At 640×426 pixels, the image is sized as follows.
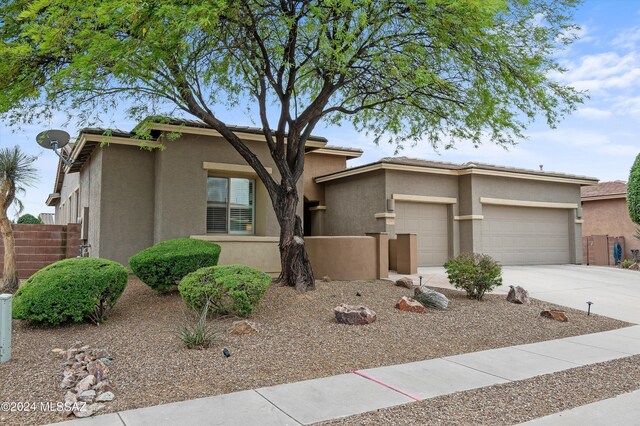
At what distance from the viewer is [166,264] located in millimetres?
9484

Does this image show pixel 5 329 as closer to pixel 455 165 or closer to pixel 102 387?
pixel 102 387

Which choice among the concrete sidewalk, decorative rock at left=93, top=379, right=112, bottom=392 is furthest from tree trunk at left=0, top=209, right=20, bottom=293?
the concrete sidewalk

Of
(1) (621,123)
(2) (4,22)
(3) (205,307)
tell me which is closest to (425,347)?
(3) (205,307)

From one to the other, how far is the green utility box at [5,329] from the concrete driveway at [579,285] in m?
10.0

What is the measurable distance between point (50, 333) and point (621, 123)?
753 inches

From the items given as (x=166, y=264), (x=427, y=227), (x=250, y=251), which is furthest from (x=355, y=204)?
(x=166, y=264)

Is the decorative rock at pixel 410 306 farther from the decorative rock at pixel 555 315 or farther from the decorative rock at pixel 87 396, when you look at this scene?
the decorative rock at pixel 87 396

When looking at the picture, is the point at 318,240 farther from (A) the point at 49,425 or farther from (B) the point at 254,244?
(A) the point at 49,425

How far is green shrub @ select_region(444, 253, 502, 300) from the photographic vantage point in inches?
419

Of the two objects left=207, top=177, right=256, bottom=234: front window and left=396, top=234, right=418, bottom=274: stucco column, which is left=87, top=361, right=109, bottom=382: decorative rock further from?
left=396, top=234, right=418, bottom=274: stucco column

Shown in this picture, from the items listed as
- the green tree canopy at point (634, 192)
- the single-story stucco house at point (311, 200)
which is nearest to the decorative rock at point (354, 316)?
the single-story stucco house at point (311, 200)

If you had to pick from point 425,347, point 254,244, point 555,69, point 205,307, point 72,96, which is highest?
point 555,69

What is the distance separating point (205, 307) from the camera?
7.39 metres

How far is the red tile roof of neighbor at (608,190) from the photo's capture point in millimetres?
24634
